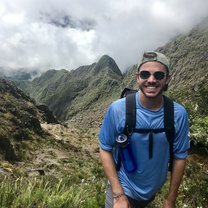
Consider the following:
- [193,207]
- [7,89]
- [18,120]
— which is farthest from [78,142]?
[193,207]

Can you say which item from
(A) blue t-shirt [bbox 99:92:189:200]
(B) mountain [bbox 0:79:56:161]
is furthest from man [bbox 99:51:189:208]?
(B) mountain [bbox 0:79:56:161]

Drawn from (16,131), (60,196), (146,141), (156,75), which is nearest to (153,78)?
(156,75)

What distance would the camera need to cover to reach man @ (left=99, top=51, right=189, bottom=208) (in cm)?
438

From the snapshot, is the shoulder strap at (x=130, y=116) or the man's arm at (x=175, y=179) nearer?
the shoulder strap at (x=130, y=116)

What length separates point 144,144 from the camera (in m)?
4.36

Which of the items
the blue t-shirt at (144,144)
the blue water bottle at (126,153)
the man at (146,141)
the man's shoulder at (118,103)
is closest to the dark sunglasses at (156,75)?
the man at (146,141)

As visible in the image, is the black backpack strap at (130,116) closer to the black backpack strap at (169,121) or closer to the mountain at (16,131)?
the black backpack strap at (169,121)

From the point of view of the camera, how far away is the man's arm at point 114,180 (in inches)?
173

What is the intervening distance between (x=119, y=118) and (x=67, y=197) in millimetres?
2692

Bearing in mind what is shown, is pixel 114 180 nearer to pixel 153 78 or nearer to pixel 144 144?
pixel 144 144

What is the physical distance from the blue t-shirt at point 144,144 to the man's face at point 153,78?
169 mm

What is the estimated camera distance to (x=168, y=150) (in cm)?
450

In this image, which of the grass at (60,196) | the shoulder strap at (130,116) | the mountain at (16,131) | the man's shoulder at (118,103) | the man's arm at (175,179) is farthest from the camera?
the mountain at (16,131)

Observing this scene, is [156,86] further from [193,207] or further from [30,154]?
[30,154]
